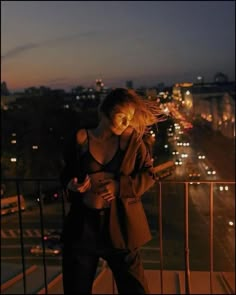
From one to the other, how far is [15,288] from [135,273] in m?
4.47

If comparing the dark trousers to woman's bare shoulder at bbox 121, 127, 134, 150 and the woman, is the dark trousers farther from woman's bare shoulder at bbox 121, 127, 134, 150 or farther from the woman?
woman's bare shoulder at bbox 121, 127, 134, 150

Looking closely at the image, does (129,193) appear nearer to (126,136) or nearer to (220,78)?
(126,136)

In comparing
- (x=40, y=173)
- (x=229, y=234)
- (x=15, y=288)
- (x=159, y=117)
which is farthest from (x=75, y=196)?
(x=40, y=173)

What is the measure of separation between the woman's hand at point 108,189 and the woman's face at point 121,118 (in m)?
0.26

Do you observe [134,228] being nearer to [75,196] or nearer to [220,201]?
[75,196]

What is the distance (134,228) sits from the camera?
2.18m

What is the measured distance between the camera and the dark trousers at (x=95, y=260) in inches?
85.3

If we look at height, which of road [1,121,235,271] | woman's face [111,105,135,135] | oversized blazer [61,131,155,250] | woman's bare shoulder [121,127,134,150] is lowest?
road [1,121,235,271]

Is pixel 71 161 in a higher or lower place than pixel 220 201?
higher

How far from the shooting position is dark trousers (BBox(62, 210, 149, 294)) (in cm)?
217

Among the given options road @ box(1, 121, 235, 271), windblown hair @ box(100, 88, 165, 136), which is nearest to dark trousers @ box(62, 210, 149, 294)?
windblown hair @ box(100, 88, 165, 136)

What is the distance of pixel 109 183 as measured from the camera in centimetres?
210

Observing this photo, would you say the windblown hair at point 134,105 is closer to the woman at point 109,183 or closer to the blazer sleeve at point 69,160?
the woman at point 109,183

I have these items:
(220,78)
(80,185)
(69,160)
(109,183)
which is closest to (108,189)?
(109,183)
